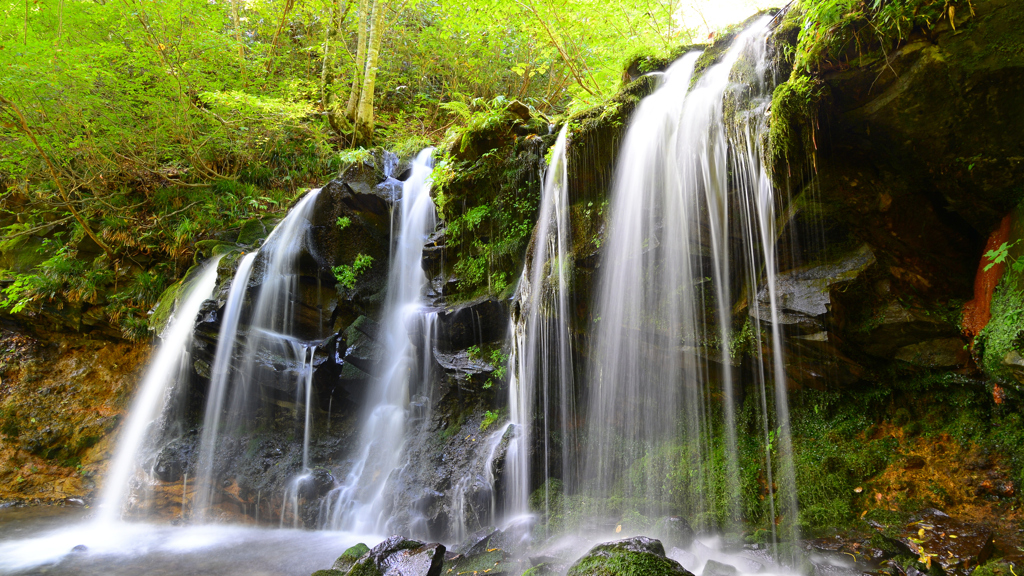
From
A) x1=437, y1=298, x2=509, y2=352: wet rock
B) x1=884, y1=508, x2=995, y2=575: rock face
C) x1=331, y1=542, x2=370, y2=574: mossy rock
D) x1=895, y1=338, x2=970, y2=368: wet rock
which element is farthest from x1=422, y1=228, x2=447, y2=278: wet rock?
x1=884, y1=508, x2=995, y2=575: rock face

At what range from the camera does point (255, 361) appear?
27.1ft

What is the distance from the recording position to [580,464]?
6148 millimetres

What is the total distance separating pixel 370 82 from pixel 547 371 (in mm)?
9238

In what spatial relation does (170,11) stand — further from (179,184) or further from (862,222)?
(862,222)

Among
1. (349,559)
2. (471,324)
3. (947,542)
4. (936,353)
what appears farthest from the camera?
(471,324)

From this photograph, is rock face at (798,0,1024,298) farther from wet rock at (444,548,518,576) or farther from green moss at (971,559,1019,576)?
wet rock at (444,548,518,576)

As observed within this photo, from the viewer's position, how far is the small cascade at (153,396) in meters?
8.52

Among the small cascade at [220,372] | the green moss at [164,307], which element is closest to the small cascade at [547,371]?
the small cascade at [220,372]

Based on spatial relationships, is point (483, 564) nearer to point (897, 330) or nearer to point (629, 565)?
point (629, 565)

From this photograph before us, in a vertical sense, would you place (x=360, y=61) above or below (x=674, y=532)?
above

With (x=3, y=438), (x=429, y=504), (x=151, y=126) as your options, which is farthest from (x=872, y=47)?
(x=3, y=438)

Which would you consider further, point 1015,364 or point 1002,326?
point 1002,326

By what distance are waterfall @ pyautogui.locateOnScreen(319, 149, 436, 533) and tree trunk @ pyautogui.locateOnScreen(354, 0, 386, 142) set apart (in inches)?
123

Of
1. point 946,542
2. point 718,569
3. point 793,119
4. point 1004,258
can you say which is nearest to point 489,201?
point 793,119
